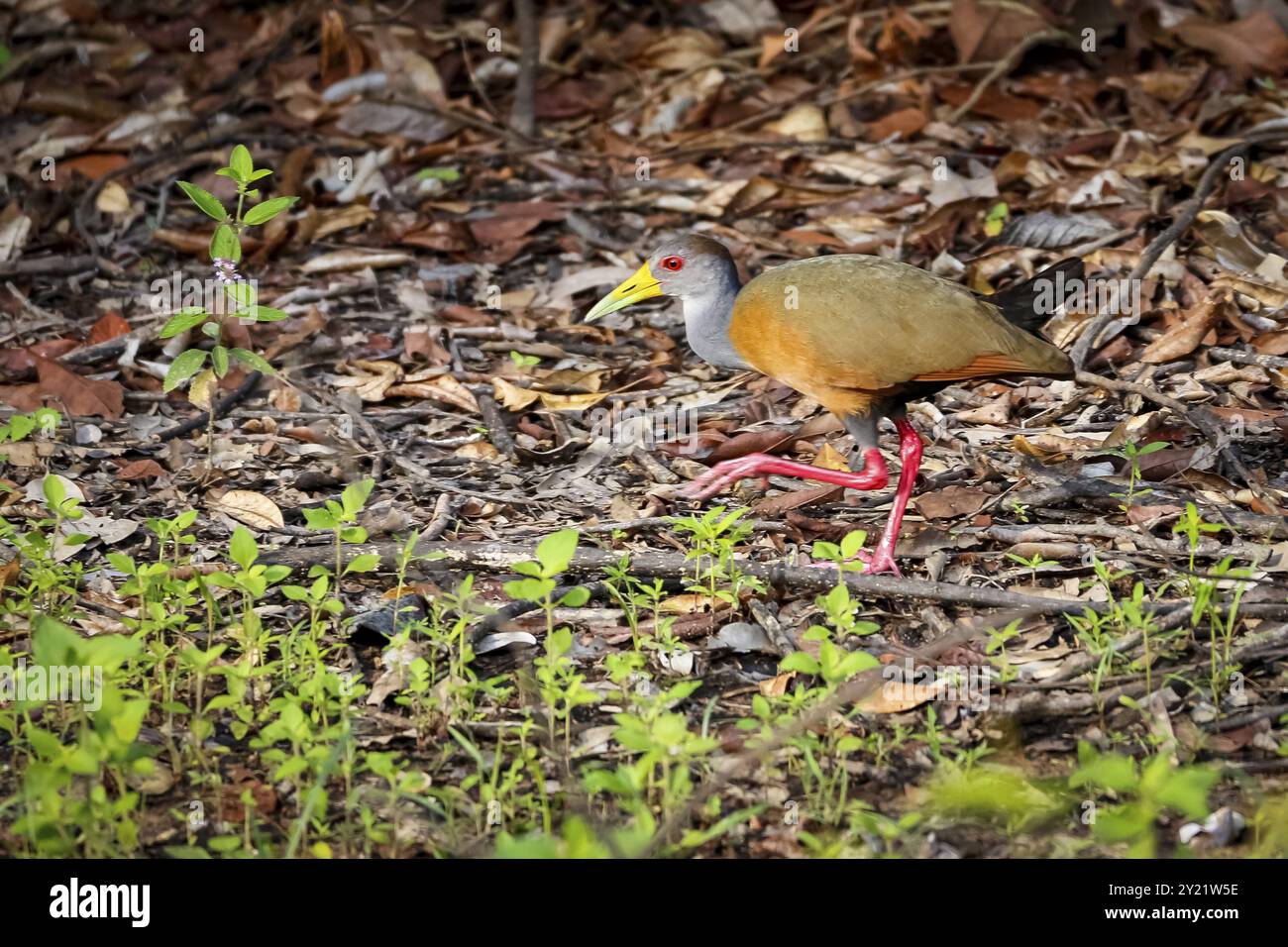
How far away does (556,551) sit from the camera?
12.8ft

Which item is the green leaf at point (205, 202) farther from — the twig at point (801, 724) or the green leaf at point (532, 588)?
the twig at point (801, 724)

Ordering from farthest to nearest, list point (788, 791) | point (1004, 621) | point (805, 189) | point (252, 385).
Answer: point (805, 189), point (252, 385), point (1004, 621), point (788, 791)

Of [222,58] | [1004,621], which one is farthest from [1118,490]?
[222,58]

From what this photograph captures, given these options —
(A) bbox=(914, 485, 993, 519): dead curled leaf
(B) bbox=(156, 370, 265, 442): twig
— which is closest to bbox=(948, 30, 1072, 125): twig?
(A) bbox=(914, 485, 993, 519): dead curled leaf

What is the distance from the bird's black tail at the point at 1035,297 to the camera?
206 inches

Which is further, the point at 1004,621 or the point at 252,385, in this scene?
the point at 252,385

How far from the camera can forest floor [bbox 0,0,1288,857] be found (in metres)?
3.72

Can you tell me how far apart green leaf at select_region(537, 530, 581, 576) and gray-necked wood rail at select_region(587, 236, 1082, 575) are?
1.33m

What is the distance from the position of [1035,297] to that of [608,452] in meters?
1.73

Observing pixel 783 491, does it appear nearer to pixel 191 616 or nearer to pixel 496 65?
pixel 191 616

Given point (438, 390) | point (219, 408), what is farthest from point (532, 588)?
point (219, 408)

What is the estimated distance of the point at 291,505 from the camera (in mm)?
5500

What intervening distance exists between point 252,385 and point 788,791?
3.56m

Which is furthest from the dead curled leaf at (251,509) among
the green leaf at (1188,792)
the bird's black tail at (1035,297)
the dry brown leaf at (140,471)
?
the green leaf at (1188,792)
